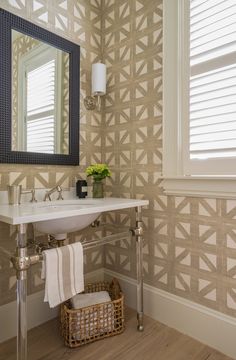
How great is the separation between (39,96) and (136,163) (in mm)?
765

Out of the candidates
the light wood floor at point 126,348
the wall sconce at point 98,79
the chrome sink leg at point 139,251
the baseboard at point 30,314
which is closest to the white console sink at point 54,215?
the chrome sink leg at point 139,251

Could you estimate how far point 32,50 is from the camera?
1.51 meters

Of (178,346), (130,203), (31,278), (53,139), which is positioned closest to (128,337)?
(178,346)

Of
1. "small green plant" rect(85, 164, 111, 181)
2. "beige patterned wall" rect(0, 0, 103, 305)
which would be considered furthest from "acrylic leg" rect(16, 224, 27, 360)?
"small green plant" rect(85, 164, 111, 181)

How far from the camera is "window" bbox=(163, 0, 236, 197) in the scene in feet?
4.22

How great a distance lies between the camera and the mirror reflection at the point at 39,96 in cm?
145

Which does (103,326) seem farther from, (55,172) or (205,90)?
(205,90)

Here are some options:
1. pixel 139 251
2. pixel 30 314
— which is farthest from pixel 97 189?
pixel 30 314

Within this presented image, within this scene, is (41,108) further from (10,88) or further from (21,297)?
(21,297)

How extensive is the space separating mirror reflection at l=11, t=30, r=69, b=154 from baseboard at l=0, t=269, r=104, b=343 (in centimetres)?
92

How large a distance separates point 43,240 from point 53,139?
0.66m

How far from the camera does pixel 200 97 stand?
1.39 metres

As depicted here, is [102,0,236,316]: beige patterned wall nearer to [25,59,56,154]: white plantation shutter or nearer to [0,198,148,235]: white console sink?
[0,198,148,235]: white console sink

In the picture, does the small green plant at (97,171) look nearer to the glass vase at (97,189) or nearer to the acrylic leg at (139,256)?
the glass vase at (97,189)
